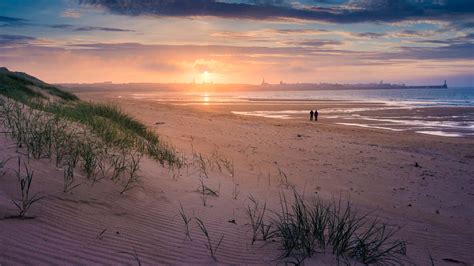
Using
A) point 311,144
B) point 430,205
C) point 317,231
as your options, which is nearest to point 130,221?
point 317,231

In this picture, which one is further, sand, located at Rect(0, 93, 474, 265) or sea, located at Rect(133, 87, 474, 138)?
sea, located at Rect(133, 87, 474, 138)

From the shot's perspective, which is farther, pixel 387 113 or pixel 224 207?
pixel 387 113

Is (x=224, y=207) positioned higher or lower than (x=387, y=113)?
higher

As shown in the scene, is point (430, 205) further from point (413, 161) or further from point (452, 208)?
point (413, 161)

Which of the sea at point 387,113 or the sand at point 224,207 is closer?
the sand at point 224,207

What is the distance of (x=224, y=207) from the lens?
5559 millimetres

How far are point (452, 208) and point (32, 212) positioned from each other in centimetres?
683

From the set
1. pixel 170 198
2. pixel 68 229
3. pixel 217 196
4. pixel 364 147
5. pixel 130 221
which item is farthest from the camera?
pixel 364 147

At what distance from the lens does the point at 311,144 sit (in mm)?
14516

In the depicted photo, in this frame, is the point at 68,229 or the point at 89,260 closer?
the point at 89,260

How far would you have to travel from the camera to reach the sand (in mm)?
3496

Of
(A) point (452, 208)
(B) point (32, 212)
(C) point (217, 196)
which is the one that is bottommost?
(A) point (452, 208)

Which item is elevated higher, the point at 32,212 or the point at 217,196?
the point at 32,212

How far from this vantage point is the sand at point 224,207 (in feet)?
11.5
